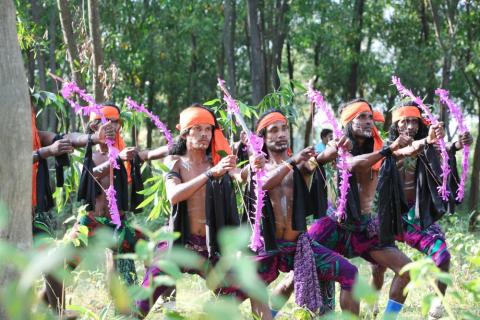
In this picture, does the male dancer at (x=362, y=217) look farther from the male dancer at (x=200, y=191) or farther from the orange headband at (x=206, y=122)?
the orange headband at (x=206, y=122)

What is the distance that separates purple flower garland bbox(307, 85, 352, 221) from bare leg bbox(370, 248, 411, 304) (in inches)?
15.6

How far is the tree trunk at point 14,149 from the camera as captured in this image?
3.26 m

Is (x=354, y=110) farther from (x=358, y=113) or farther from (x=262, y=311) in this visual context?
(x=262, y=311)

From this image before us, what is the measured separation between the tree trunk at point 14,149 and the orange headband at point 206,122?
1944 millimetres

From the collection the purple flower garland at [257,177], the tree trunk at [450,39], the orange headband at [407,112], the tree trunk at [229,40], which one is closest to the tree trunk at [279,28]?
the tree trunk at [229,40]

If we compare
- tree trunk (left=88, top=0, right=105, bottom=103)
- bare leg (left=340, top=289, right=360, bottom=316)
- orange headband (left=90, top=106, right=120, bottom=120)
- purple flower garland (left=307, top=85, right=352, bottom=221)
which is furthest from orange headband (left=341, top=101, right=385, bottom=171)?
tree trunk (left=88, top=0, right=105, bottom=103)

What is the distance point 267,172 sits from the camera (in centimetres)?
509

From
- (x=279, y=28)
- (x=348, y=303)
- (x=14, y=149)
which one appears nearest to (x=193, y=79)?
(x=279, y=28)

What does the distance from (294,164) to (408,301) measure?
289cm

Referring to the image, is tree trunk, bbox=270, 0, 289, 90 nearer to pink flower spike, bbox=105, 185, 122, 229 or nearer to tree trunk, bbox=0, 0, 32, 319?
pink flower spike, bbox=105, 185, 122, 229

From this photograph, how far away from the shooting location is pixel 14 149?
3266 millimetres

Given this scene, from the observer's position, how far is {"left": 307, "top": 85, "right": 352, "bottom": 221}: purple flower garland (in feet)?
16.0

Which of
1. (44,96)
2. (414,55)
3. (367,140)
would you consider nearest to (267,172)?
(367,140)

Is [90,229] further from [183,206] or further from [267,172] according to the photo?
[267,172]
